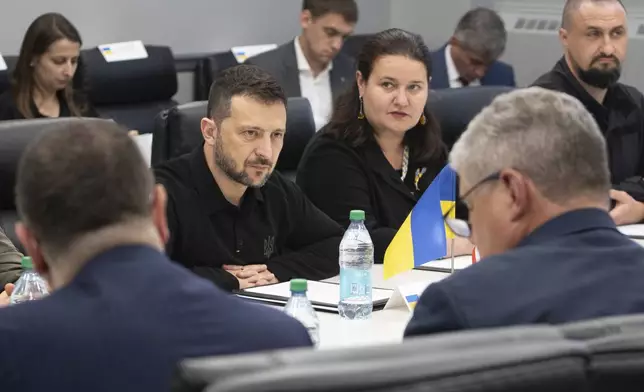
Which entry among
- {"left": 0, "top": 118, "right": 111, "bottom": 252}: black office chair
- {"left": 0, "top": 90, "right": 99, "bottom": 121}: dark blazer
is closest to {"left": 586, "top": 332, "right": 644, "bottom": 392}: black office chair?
{"left": 0, "top": 118, "right": 111, "bottom": 252}: black office chair

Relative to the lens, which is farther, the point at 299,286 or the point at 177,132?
the point at 177,132

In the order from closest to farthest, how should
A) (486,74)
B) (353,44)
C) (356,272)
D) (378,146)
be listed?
(356,272)
(378,146)
(486,74)
(353,44)

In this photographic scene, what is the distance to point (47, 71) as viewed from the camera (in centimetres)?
536

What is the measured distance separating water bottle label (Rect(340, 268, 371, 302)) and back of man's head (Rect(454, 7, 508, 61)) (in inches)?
144

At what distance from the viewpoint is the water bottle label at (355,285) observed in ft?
9.04

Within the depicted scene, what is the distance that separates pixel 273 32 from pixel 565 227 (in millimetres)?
5645

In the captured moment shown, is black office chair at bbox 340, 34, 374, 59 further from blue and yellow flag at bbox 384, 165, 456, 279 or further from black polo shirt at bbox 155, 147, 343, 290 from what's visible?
blue and yellow flag at bbox 384, 165, 456, 279

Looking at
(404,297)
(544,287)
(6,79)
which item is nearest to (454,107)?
(404,297)

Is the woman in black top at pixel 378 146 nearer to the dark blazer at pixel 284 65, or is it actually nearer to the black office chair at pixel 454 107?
the black office chair at pixel 454 107

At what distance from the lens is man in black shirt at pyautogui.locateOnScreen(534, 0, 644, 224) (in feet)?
14.5

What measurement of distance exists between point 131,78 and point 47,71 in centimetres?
65

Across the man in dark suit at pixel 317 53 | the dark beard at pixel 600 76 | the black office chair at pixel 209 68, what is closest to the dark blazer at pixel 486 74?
the man in dark suit at pixel 317 53

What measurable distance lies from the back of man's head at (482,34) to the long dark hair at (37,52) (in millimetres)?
2147

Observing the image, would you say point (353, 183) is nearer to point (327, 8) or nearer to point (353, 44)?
point (327, 8)
